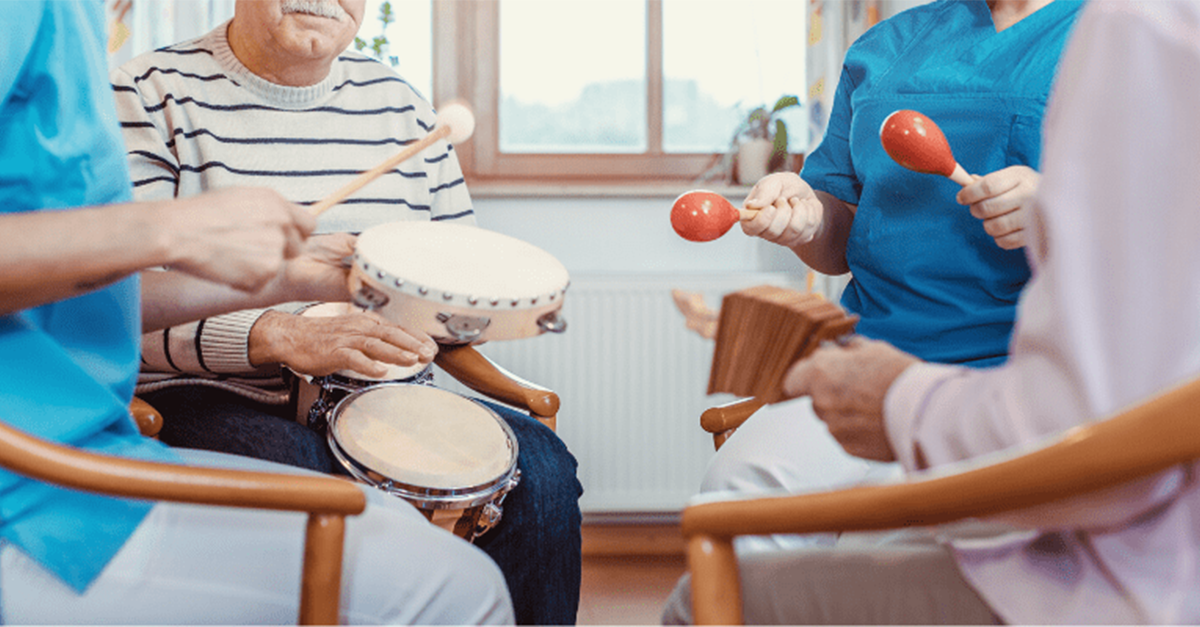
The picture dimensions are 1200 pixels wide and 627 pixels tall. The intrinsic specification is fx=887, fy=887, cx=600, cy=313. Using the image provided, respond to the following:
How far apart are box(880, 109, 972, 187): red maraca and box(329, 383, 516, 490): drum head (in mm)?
644

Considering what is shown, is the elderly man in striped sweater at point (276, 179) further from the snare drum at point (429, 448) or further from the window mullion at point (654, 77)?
the window mullion at point (654, 77)

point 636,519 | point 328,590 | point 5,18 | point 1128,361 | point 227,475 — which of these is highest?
point 5,18

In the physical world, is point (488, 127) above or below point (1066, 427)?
above

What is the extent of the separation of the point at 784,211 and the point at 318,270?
0.62 meters

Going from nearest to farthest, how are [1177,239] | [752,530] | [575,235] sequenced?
1. [1177,239]
2. [752,530]
3. [575,235]

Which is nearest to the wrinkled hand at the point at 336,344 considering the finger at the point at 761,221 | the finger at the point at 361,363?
the finger at the point at 361,363

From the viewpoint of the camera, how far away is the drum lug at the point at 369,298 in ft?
2.74

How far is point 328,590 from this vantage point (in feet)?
2.43

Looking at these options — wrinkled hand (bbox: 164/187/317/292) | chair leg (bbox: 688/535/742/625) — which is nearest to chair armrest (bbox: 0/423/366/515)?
wrinkled hand (bbox: 164/187/317/292)

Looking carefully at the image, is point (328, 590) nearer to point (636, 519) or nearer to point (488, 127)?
point (636, 519)

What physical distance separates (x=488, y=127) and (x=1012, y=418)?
2474mm

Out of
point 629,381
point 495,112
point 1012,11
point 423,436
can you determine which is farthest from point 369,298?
point 495,112

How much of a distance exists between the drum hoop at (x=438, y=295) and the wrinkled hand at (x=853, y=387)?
282mm

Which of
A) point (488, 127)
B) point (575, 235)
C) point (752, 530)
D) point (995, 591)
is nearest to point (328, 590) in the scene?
point (752, 530)
